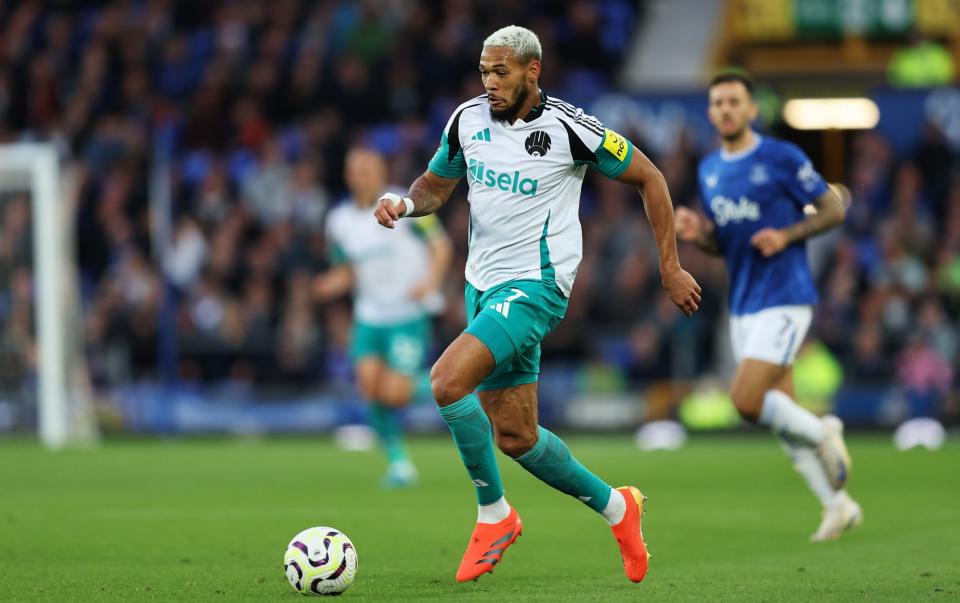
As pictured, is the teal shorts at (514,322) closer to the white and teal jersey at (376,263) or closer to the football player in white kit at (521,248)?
the football player in white kit at (521,248)

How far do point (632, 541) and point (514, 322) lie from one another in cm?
106

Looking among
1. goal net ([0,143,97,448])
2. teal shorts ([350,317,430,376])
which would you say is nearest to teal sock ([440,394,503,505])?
teal shorts ([350,317,430,376])

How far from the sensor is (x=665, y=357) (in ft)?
62.8

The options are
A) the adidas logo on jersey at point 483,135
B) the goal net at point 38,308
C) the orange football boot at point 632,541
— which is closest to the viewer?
the orange football boot at point 632,541

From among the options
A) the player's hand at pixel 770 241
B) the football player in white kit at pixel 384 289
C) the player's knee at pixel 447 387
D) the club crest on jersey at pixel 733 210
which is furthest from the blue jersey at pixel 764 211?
the football player in white kit at pixel 384 289

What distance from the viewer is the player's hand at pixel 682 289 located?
6715 millimetres

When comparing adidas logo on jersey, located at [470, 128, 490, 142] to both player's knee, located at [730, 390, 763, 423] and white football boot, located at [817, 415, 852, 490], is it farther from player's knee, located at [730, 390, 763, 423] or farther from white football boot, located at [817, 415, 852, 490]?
white football boot, located at [817, 415, 852, 490]

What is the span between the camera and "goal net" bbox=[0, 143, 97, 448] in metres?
18.7

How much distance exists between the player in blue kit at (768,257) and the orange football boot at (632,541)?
209 cm

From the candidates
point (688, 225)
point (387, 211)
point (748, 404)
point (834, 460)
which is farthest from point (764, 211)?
point (387, 211)

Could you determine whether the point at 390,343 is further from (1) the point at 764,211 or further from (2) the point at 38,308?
(2) the point at 38,308

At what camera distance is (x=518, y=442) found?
6914mm

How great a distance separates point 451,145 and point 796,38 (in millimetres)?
12579

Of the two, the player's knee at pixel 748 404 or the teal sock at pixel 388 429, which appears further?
the teal sock at pixel 388 429
